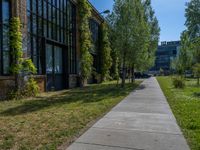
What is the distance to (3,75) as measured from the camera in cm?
1554

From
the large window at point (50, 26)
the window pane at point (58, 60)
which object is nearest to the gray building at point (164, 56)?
the large window at point (50, 26)

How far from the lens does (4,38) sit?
15.7 m

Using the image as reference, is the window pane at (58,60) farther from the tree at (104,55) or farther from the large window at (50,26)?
the tree at (104,55)

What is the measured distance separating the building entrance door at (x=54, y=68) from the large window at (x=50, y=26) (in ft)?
1.98

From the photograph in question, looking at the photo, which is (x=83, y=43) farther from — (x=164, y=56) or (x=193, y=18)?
(x=164, y=56)

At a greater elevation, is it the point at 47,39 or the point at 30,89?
the point at 47,39

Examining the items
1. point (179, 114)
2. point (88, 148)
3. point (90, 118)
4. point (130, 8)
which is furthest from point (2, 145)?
point (130, 8)

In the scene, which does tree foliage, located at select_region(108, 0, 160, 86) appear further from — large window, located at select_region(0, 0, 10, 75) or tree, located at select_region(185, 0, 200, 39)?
large window, located at select_region(0, 0, 10, 75)

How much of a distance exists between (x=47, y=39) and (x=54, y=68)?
2.93 m

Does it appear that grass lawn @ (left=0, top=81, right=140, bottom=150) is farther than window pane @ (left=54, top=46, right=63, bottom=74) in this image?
No

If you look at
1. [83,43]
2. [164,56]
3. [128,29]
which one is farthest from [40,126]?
[164,56]

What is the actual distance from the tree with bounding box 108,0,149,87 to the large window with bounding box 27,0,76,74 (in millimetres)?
3420

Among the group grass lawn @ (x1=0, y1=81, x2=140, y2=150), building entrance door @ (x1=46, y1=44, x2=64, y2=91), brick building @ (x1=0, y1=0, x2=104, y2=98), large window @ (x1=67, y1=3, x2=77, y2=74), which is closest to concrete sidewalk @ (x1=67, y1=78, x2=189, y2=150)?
grass lawn @ (x1=0, y1=81, x2=140, y2=150)

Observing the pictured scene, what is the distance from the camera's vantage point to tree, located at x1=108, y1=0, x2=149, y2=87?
2558 cm
